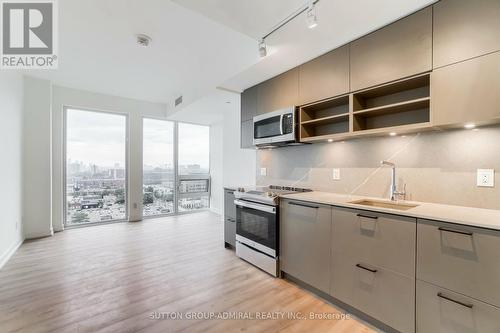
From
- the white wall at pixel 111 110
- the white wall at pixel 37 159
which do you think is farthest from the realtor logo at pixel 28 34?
the white wall at pixel 111 110

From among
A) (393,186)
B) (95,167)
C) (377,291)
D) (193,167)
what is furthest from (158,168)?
(377,291)

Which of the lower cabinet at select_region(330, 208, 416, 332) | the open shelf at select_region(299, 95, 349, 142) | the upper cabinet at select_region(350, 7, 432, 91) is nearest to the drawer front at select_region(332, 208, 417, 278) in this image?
the lower cabinet at select_region(330, 208, 416, 332)

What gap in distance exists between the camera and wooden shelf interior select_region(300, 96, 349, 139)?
2541 mm

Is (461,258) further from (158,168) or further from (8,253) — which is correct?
(158,168)

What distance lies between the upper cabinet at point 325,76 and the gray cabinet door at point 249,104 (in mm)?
867

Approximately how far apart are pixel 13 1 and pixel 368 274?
3.95 metres

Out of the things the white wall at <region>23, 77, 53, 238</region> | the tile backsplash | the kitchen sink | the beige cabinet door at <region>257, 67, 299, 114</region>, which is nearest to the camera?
the tile backsplash

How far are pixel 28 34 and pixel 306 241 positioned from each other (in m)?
3.76

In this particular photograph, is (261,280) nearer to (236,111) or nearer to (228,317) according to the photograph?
(228,317)

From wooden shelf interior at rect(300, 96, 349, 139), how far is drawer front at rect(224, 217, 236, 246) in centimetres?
163

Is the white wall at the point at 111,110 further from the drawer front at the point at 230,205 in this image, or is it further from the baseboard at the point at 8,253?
the drawer front at the point at 230,205

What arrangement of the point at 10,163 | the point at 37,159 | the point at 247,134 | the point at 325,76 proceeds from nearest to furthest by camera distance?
the point at 325,76 → the point at 10,163 → the point at 247,134 → the point at 37,159

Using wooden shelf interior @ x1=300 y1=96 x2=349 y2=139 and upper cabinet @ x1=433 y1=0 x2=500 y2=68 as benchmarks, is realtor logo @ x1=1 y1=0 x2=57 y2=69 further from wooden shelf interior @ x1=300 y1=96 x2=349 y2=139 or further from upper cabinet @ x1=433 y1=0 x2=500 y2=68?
upper cabinet @ x1=433 y1=0 x2=500 y2=68

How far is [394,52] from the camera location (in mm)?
1892
